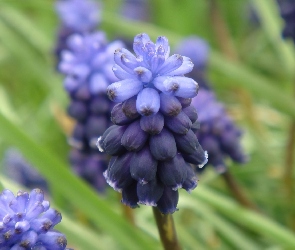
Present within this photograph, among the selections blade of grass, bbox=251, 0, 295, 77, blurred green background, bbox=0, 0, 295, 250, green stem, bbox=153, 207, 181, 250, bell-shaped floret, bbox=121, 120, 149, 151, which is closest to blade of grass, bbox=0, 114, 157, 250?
blurred green background, bbox=0, 0, 295, 250

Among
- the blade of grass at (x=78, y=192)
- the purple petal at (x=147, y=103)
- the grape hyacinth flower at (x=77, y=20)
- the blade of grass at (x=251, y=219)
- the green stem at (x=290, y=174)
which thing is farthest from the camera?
the grape hyacinth flower at (x=77, y=20)

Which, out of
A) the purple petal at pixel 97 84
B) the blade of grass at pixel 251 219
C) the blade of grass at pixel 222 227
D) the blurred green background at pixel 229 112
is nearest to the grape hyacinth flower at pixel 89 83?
the purple petal at pixel 97 84

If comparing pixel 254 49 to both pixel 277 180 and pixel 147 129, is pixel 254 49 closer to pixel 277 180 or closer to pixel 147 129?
pixel 277 180

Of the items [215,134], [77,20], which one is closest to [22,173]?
[77,20]

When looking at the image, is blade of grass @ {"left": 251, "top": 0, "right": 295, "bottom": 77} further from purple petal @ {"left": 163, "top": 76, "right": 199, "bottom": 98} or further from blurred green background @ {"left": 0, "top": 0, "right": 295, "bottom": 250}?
purple petal @ {"left": 163, "top": 76, "right": 199, "bottom": 98}

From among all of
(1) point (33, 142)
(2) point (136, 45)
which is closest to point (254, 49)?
(1) point (33, 142)

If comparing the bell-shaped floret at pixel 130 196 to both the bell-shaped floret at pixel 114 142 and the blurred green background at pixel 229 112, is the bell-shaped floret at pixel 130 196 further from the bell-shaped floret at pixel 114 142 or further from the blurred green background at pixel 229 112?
the blurred green background at pixel 229 112
